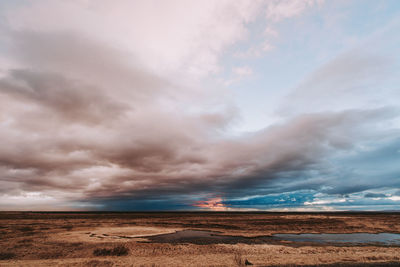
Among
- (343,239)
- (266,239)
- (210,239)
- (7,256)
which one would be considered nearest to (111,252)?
(7,256)

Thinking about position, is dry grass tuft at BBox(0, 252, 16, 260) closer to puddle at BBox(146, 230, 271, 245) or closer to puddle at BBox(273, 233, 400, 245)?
puddle at BBox(146, 230, 271, 245)

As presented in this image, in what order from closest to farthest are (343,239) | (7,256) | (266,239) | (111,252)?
(7,256) < (111,252) < (266,239) < (343,239)

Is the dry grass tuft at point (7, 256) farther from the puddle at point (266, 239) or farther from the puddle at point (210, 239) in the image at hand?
the puddle at point (210, 239)

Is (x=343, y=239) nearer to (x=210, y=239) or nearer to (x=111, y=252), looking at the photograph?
(x=210, y=239)

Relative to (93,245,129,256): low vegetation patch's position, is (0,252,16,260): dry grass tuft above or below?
above

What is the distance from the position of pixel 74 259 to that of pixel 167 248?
38.3ft

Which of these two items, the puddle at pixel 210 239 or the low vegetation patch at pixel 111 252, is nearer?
the low vegetation patch at pixel 111 252

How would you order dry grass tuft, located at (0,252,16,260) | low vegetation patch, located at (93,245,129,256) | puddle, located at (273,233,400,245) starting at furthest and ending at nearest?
puddle, located at (273,233,400,245) < low vegetation patch, located at (93,245,129,256) < dry grass tuft, located at (0,252,16,260)

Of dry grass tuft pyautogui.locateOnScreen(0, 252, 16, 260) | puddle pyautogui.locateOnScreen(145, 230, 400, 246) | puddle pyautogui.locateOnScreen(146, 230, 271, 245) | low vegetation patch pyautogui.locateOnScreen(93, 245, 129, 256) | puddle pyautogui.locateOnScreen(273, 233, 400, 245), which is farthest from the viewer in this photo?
puddle pyautogui.locateOnScreen(273, 233, 400, 245)

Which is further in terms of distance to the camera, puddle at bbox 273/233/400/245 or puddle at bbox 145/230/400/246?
puddle at bbox 273/233/400/245

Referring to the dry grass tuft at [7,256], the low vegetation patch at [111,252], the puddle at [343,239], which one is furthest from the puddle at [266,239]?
the dry grass tuft at [7,256]

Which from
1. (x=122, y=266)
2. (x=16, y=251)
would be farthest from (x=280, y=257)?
(x=16, y=251)

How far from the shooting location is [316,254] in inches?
1029

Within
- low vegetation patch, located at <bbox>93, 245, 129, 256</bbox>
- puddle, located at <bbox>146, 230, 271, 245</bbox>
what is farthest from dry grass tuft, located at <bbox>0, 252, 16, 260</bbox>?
puddle, located at <bbox>146, 230, 271, 245</bbox>
